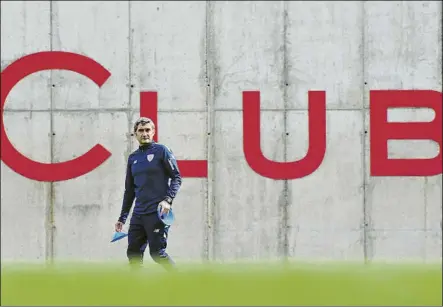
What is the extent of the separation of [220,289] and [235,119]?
405 centimetres

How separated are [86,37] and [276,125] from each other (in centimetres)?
202

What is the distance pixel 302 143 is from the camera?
9.44 m

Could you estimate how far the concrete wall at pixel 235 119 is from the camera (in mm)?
9414

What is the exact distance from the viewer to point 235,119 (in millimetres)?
9398

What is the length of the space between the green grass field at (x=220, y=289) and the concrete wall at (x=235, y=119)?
2.98 m

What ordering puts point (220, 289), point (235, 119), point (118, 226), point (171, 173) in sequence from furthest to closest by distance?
point (235, 119) < point (118, 226) < point (171, 173) < point (220, 289)

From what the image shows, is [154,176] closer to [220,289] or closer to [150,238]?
[150,238]

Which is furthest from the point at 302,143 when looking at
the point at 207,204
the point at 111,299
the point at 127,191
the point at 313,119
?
the point at 111,299

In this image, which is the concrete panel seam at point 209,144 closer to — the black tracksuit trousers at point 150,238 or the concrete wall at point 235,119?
the concrete wall at point 235,119

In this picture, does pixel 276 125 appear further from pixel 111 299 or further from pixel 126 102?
pixel 111 299

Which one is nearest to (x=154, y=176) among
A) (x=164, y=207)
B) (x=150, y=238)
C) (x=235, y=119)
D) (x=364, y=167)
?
(x=164, y=207)

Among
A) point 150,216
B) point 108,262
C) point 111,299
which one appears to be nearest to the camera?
point 111,299

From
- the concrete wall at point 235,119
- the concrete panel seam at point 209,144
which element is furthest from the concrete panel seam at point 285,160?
the concrete panel seam at point 209,144

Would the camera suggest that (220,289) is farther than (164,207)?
No
